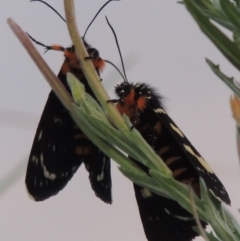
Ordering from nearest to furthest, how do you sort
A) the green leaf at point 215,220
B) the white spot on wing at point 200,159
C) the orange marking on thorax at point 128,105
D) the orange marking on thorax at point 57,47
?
the green leaf at point 215,220, the white spot on wing at point 200,159, the orange marking on thorax at point 128,105, the orange marking on thorax at point 57,47

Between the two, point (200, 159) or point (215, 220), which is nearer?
point (215, 220)

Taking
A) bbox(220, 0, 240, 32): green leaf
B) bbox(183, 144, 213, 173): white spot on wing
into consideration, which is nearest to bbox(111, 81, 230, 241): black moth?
bbox(183, 144, 213, 173): white spot on wing

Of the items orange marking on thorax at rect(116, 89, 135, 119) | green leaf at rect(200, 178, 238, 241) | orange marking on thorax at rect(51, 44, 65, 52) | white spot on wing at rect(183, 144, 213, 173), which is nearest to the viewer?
green leaf at rect(200, 178, 238, 241)

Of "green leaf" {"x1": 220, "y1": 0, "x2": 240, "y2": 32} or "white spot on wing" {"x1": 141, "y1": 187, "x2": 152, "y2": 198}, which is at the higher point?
"green leaf" {"x1": 220, "y1": 0, "x2": 240, "y2": 32}

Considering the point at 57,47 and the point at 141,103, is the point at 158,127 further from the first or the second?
the point at 57,47

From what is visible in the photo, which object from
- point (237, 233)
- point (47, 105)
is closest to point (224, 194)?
point (237, 233)

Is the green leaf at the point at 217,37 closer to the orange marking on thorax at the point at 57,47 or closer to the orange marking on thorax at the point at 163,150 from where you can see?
the orange marking on thorax at the point at 163,150

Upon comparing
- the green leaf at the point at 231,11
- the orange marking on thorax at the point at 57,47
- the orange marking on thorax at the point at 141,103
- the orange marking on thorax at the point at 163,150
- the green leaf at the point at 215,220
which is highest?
the orange marking on thorax at the point at 57,47

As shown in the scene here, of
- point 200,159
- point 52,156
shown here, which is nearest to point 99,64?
point 52,156

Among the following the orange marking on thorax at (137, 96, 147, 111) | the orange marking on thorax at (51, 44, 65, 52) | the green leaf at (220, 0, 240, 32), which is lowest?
the green leaf at (220, 0, 240, 32)

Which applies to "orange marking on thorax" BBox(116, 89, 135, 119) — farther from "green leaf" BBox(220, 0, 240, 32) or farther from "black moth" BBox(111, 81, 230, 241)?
"green leaf" BBox(220, 0, 240, 32)

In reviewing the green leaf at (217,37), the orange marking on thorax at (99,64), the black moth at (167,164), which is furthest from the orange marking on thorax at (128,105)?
the green leaf at (217,37)
